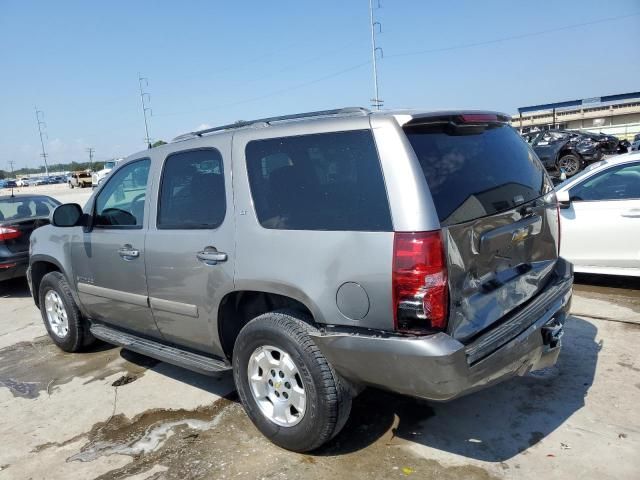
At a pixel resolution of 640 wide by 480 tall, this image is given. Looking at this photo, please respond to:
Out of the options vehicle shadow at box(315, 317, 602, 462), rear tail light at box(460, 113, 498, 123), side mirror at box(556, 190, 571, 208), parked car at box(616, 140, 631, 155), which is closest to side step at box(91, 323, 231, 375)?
vehicle shadow at box(315, 317, 602, 462)

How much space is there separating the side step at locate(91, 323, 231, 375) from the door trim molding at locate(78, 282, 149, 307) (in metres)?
0.33

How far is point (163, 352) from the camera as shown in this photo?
12.6 ft

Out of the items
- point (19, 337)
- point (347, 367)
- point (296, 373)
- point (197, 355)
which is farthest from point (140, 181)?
point (19, 337)

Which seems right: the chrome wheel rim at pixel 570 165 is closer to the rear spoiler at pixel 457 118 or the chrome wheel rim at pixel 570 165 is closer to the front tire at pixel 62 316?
the rear spoiler at pixel 457 118

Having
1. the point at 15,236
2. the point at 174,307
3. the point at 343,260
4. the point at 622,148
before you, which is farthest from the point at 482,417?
the point at 622,148

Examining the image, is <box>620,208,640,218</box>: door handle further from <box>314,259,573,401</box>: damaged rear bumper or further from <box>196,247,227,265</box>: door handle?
<box>196,247,227,265</box>: door handle

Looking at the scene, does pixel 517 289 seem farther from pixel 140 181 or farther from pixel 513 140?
pixel 140 181

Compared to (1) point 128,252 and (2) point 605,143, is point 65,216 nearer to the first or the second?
(1) point 128,252

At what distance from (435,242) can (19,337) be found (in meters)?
5.48

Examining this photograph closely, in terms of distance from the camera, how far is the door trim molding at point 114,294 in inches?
155

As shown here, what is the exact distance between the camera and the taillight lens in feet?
8.10

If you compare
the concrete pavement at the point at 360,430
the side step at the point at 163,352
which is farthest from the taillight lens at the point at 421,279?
the side step at the point at 163,352

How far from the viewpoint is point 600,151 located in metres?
17.3

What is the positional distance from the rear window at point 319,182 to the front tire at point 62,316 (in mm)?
2765
